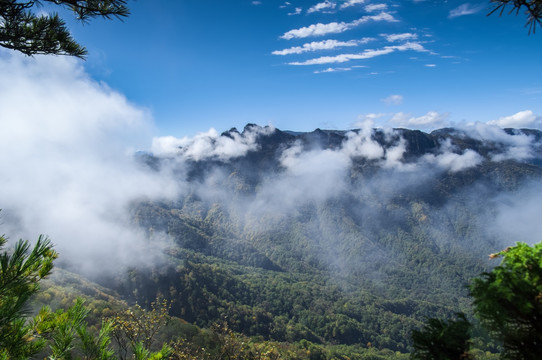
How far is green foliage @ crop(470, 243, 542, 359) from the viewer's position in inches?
165

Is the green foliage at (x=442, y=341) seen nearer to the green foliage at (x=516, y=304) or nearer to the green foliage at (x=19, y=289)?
the green foliage at (x=516, y=304)

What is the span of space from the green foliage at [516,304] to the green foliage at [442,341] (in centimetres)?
48

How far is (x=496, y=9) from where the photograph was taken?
14.9 feet

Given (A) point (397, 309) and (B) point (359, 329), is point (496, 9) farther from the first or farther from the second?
(A) point (397, 309)

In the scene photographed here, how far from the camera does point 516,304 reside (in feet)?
14.2

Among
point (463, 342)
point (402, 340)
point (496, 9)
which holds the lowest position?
point (402, 340)

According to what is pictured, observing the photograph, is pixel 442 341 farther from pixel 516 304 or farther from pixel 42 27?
pixel 42 27

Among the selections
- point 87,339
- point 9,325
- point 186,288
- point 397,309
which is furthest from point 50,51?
point 397,309

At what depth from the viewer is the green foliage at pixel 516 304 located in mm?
4202

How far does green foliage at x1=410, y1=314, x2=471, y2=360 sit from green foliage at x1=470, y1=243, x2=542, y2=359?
48cm

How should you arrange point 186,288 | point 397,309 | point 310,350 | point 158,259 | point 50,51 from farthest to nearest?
point 397,309 < point 158,259 < point 186,288 < point 310,350 < point 50,51

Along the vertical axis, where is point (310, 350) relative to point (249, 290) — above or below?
above

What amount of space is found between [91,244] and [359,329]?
602 feet

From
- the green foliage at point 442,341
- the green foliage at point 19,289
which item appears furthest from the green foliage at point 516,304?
the green foliage at point 19,289
